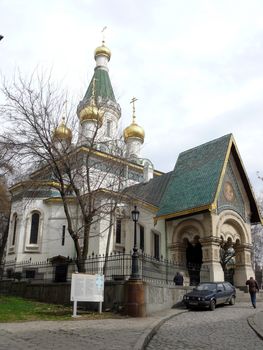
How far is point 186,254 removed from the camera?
25.8 metres

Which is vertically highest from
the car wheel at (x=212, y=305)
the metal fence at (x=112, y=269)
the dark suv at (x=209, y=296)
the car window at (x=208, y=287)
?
the metal fence at (x=112, y=269)

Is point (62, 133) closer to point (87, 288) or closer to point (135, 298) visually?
point (87, 288)

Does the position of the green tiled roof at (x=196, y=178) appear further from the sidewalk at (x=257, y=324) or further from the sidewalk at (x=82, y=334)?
the sidewalk at (x=82, y=334)

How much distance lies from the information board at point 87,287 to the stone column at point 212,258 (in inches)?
392

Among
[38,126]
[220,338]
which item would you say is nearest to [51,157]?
[38,126]

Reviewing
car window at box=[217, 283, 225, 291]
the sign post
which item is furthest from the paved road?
car window at box=[217, 283, 225, 291]

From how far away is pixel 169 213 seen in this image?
78.7 feet

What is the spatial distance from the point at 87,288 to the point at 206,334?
16.5 feet

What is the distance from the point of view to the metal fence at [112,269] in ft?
51.4

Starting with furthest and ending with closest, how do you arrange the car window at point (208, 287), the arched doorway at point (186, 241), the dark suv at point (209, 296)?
the arched doorway at point (186, 241)
the car window at point (208, 287)
the dark suv at point (209, 296)

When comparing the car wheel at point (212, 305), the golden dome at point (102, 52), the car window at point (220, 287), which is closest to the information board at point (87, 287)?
the car wheel at point (212, 305)

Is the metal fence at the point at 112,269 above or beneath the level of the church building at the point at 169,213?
beneath

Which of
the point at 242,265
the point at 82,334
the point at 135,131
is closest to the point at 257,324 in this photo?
the point at 82,334

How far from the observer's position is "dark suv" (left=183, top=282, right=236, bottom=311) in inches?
633
